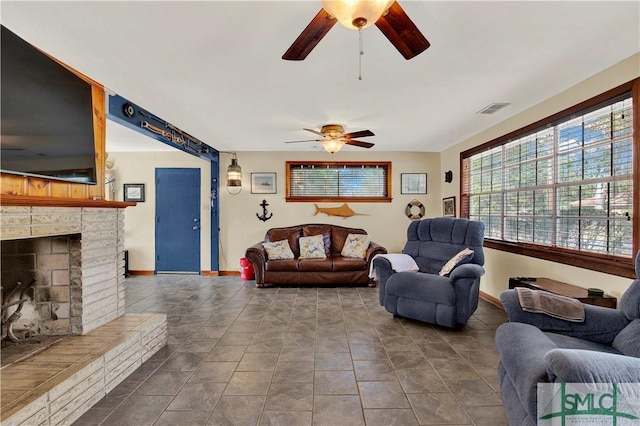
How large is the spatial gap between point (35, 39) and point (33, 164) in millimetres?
856

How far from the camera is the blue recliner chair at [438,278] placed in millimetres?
3002

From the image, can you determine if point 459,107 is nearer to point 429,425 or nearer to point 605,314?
point 605,314

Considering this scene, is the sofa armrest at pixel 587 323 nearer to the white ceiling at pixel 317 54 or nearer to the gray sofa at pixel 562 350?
the gray sofa at pixel 562 350

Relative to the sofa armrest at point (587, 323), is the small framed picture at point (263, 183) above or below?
above

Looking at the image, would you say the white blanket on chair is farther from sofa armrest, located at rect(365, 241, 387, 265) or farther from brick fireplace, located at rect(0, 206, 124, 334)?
brick fireplace, located at rect(0, 206, 124, 334)

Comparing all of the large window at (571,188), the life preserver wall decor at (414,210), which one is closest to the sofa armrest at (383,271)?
the large window at (571,188)

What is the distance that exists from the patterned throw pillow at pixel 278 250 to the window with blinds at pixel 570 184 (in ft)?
9.91

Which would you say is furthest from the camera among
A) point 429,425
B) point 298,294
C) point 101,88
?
point 298,294

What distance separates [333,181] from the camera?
579 centimetres

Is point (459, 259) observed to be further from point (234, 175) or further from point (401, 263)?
point (234, 175)

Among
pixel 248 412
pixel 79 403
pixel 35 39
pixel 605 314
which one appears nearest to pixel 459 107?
pixel 605 314

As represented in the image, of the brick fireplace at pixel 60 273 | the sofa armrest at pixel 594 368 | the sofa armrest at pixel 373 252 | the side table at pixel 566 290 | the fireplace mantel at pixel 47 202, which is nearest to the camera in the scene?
the sofa armrest at pixel 594 368

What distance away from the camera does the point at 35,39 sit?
200 cm

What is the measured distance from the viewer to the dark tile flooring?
1.82 m
